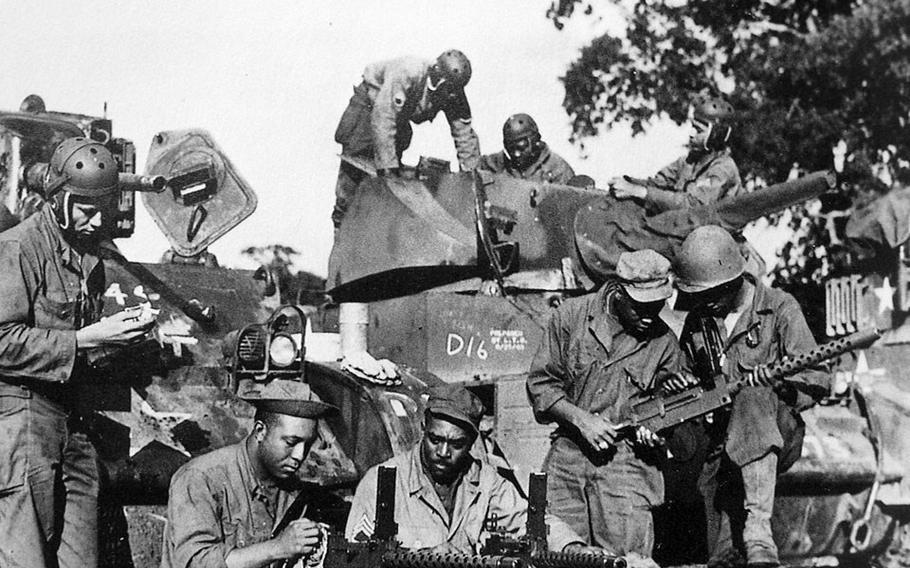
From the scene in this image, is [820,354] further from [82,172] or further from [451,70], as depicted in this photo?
[451,70]

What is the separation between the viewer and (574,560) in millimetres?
6621

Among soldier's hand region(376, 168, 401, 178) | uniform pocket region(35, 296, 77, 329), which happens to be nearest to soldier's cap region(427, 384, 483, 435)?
uniform pocket region(35, 296, 77, 329)

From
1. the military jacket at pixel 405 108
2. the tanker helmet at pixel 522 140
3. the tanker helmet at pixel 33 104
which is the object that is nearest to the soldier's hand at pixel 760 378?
the military jacket at pixel 405 108

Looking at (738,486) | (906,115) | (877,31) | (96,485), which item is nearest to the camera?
(96,485)

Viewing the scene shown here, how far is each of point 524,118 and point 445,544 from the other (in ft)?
23.1

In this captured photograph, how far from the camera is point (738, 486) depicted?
883cm

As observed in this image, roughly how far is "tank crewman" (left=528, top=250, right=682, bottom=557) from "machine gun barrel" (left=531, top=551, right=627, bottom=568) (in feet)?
4.73

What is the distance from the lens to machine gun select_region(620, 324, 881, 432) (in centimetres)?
829

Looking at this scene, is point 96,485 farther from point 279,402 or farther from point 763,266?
point 763,266

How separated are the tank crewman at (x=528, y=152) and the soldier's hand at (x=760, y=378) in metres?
5.14

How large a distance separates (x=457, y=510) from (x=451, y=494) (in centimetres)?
10

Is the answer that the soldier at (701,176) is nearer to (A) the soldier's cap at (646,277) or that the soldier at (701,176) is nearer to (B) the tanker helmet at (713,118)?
(B) the tanker helmet at (713,118)

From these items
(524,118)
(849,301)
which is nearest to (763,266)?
(849,301)

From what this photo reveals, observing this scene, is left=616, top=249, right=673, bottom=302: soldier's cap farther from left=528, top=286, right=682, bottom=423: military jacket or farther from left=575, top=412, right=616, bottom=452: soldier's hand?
left=575, top=412, right=616, bottom=452: soldier's hand
